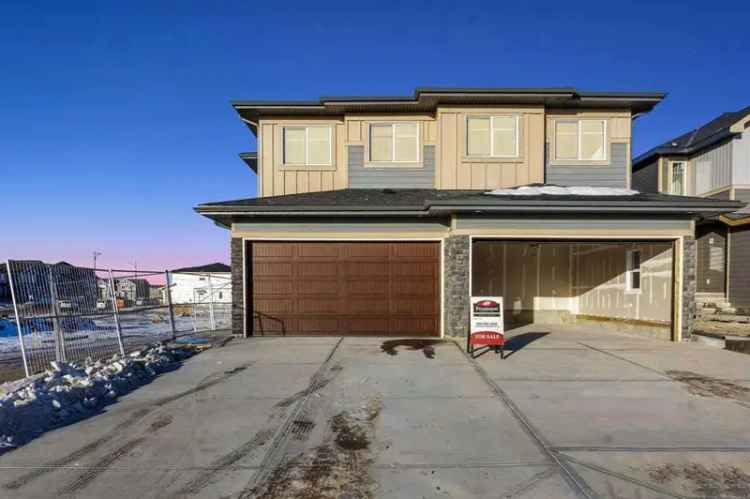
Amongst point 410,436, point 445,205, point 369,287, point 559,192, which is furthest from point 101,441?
point 559,192

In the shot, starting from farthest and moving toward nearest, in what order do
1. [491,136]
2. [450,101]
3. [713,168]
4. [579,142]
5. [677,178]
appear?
1. [677,178]
2. [713,168]
3. [579,142]
4. [491,136]
5. [450,101]

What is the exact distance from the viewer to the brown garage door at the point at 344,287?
1079cm

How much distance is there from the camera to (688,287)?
9.80 m

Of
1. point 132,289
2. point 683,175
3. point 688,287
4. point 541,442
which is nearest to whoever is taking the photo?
point 541,442

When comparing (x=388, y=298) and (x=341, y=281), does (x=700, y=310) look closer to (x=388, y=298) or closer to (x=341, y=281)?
(x=388, y=298)

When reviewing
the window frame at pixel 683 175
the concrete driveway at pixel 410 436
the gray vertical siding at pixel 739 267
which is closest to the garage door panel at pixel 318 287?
the concrete driveway at pixel 410 436

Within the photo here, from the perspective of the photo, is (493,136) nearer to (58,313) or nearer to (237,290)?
(237,290)

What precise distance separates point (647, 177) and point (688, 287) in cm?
1177

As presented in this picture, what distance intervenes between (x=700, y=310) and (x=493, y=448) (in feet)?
45.7

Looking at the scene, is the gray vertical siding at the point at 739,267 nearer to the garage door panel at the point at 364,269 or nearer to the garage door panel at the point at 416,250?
the garage door panel at the point at 416,250

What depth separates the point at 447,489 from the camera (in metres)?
3.37

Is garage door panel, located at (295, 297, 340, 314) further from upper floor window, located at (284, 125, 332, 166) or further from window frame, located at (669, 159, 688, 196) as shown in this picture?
window frame, located at (669, 159, 688, 196)

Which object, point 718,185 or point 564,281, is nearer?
point 564,281

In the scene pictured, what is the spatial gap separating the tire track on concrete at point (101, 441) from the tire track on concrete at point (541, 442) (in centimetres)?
452
